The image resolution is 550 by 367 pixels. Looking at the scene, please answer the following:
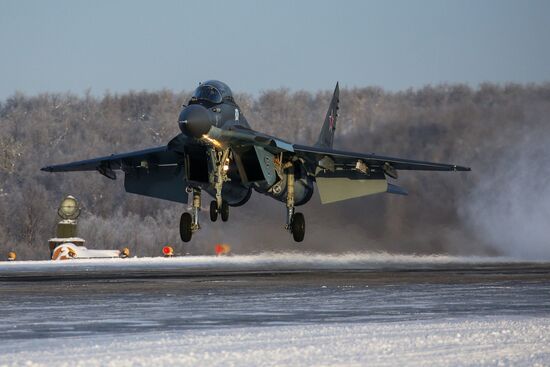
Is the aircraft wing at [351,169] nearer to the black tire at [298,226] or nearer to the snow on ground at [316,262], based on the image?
the black tire at [298,226]

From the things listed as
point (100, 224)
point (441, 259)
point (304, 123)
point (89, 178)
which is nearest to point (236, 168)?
point (441, 259)

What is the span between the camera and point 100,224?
78.4 m

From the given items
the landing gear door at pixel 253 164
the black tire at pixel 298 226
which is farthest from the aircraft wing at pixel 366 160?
the landing gear door at pixel 253 164

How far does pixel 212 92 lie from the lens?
1124 inches

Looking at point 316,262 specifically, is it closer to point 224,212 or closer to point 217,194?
point 224,212

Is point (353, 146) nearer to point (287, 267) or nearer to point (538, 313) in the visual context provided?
point (287, 267)

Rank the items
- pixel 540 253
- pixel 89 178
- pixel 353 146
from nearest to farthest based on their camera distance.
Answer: pixel 540 253
pixel 353 146
pixel 89 178

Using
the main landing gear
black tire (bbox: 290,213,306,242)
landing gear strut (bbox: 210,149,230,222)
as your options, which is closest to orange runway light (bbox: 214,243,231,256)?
black tire (bbox: 290,213,306,242)

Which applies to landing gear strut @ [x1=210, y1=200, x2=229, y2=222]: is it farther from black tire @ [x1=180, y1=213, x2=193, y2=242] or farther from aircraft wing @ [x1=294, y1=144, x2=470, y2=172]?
aircraft wing @ [x1=294, y1=144, x2=470, y2=172]

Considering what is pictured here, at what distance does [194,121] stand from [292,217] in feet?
23.1

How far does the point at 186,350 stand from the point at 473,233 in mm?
31337

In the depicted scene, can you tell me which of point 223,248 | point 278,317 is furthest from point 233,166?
point 278,317

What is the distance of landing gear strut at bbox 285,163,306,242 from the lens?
104 feet

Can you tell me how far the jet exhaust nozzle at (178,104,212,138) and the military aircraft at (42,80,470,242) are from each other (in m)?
0.03
